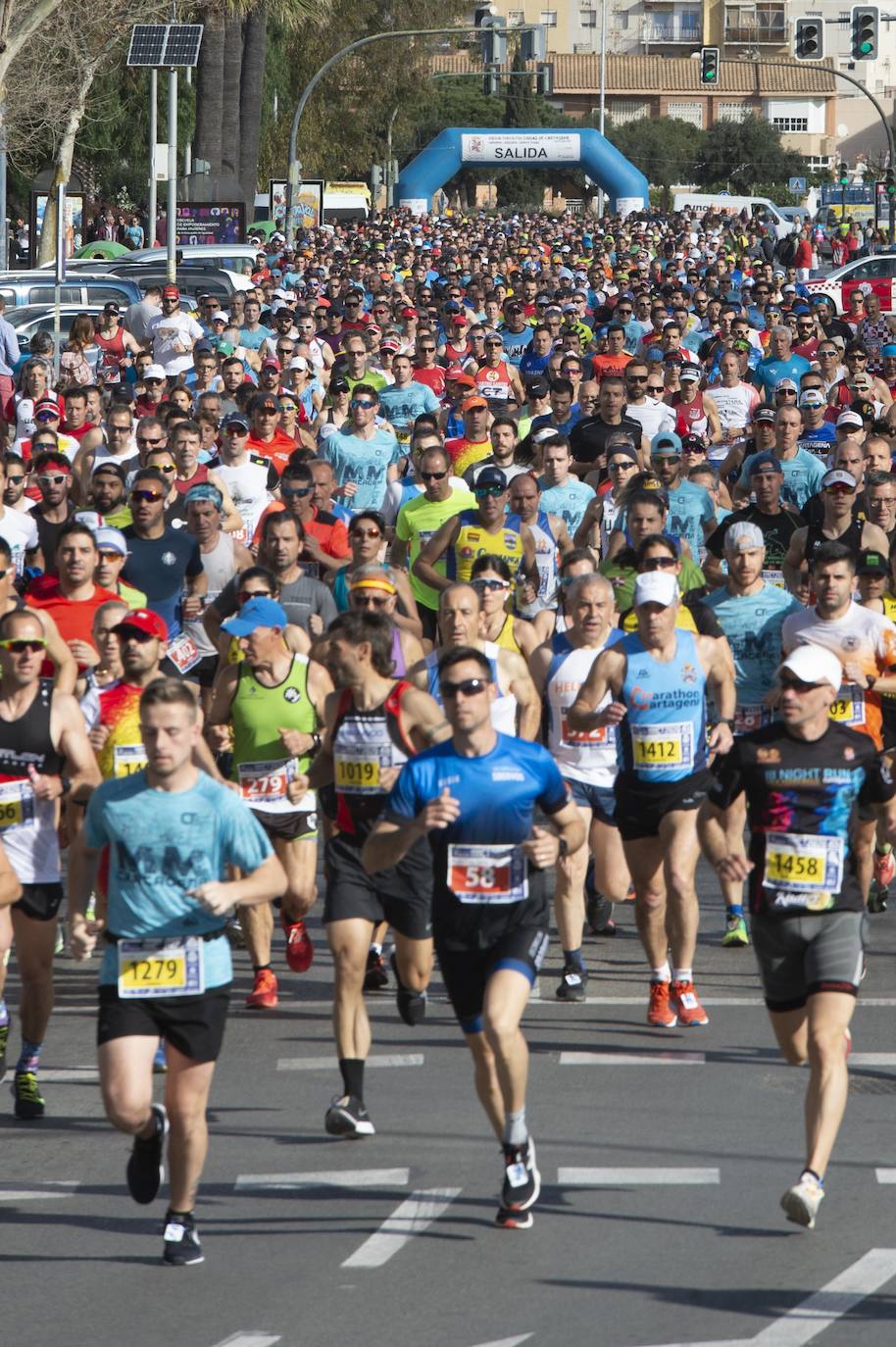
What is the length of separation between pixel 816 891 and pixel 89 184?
56.4 meters

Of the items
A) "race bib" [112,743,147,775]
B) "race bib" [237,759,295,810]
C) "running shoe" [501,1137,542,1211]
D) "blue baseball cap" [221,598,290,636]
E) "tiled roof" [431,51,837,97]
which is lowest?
"running shoe" [501,1137,542,1211]

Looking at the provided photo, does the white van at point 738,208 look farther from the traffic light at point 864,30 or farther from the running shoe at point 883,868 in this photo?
the running shoe at point 883,868

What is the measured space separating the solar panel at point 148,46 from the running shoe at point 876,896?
56.2 ft

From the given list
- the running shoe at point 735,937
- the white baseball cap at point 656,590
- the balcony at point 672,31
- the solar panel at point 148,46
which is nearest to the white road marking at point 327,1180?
the white baseball cap at point 656,590

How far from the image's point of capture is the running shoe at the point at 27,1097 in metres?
8.70

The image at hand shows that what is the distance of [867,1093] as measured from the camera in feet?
29.1

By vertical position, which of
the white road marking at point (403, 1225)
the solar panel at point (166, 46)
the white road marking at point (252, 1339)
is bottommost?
the white road marking at point (403, 1225)

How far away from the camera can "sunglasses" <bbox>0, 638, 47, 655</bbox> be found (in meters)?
8.62

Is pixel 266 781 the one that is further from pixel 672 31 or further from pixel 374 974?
pixel 672 31

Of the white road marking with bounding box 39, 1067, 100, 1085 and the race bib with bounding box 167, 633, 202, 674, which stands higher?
the race bib with bounding box 167, 633, 202, 674

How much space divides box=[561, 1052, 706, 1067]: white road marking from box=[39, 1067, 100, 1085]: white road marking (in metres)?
1.77

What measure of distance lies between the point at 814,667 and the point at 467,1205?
198 cm

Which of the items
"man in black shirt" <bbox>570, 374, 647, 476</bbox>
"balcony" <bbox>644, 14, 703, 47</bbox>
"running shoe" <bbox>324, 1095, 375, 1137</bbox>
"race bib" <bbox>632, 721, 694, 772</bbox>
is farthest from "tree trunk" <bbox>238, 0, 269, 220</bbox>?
"balcony" <bbox>644, 14, 703, 47</bbox>

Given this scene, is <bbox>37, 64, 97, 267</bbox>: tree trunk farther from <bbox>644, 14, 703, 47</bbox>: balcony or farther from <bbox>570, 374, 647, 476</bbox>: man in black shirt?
<bbox>644, 14, 703, 47</bbox>: balcony
